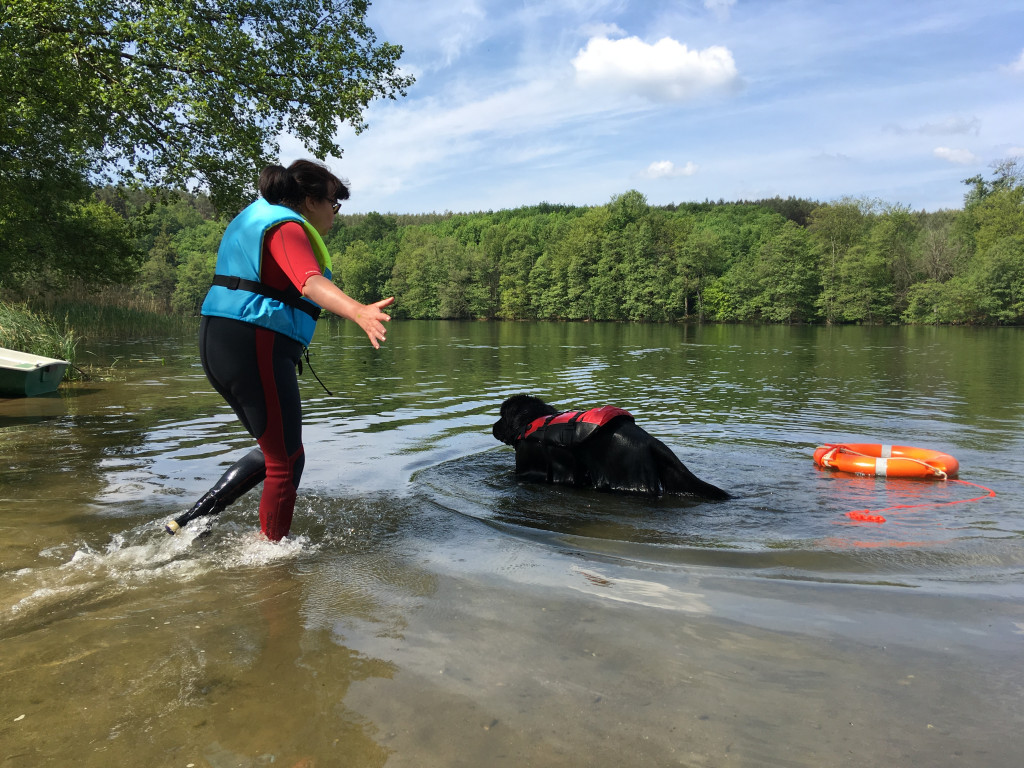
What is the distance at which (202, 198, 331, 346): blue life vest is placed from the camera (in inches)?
151

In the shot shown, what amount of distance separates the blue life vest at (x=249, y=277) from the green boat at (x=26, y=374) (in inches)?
385

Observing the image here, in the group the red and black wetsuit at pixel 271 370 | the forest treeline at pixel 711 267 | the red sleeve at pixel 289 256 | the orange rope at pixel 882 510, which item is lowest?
the orange rope at pixel 882 510

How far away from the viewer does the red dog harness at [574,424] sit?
639cm

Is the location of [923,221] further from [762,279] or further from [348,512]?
[348,512]

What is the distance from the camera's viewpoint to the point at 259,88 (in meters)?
13.2

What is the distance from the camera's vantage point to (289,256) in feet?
12.2

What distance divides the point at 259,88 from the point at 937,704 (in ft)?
46.6

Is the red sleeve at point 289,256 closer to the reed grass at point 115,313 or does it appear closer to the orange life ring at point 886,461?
the orange life ring at point 886,461

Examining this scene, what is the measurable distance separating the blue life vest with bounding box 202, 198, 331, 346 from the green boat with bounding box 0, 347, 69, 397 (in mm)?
9775

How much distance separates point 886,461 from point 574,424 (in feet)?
11.2

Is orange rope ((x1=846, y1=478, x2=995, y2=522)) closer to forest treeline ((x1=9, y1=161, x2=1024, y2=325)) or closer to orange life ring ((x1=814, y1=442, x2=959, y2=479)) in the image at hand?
orange life ring ((x1=814, y1=442, x2=959, y2=479))

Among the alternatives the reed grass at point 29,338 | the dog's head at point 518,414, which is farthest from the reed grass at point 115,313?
the dog's head at point 518,414

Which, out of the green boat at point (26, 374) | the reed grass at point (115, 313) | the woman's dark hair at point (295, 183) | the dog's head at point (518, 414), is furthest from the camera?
the reed grass at point (115, 313)

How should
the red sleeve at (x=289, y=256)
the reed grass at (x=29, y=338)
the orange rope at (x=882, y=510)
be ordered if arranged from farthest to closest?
the reed grass at (x=29, y=338)
the orange rope at (x=882, y=510)
the red sleeve at (x=289, y=256)
